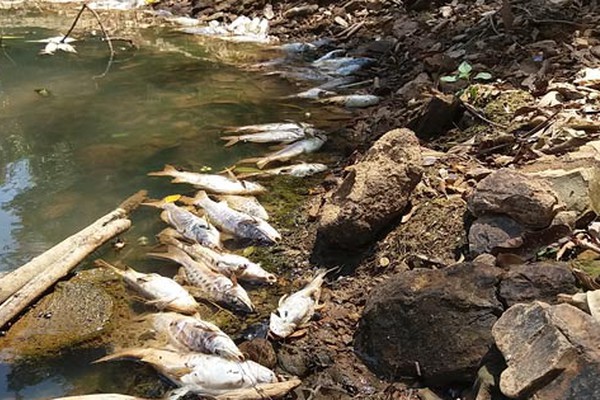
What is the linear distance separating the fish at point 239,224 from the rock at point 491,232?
185 cm

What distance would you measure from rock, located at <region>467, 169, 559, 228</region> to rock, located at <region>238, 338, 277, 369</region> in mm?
1692

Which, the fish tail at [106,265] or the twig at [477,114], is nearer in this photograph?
the fish tail at [106,265]

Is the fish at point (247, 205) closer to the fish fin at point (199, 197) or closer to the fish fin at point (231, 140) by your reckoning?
the fish fin at point (199, 197)

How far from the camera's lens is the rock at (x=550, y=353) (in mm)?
2723

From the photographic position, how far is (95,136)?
316 inches

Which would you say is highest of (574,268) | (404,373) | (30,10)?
(574,268)

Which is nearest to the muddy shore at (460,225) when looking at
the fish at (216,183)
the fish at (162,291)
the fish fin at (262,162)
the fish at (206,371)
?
the fish at (206,371)

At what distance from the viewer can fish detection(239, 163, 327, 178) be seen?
6.79 m

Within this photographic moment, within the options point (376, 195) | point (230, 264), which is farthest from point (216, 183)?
point (376, 195)

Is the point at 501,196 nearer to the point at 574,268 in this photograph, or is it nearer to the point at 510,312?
the point at 574,268

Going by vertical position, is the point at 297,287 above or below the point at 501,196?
below

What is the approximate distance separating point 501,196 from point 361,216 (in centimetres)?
114

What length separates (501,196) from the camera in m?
4.20

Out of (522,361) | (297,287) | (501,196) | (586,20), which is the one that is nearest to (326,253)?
(297,287)
